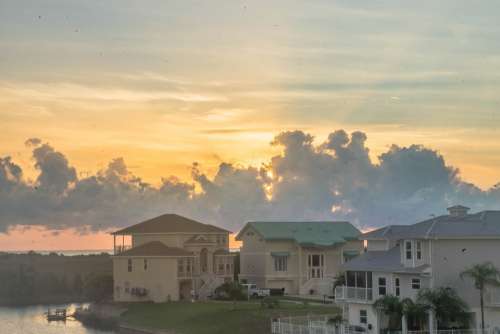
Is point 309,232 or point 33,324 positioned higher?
point 309,232

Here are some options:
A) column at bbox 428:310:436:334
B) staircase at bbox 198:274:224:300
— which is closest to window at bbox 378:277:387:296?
column at bbox 428:310:436:334

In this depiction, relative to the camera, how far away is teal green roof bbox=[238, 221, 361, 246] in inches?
3585

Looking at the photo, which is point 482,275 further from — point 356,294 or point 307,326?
point 307,326

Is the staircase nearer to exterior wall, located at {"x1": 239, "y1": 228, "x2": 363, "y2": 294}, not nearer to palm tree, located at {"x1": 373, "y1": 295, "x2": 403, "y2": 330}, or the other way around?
exterior wall, located at {"x1": 239, "y1": 228, "x2": 363, "y2": 294}

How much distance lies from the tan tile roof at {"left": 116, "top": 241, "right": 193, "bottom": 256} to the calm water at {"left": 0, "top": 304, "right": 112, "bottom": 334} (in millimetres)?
8174

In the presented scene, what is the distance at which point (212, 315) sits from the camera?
69125 millimetres

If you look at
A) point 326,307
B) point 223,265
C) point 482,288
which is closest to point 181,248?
point 223,265

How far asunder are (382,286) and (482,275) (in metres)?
6.62

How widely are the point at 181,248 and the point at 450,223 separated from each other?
131 ft

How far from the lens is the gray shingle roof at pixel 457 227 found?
53.5 m

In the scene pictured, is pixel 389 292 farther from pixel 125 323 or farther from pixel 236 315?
pixel 125 323

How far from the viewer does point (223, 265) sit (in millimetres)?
90312

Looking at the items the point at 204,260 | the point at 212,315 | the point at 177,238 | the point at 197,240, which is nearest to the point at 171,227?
the point at 177,238

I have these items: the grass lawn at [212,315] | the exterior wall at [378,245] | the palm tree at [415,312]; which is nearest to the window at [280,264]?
the grass lawn at [212,315]
